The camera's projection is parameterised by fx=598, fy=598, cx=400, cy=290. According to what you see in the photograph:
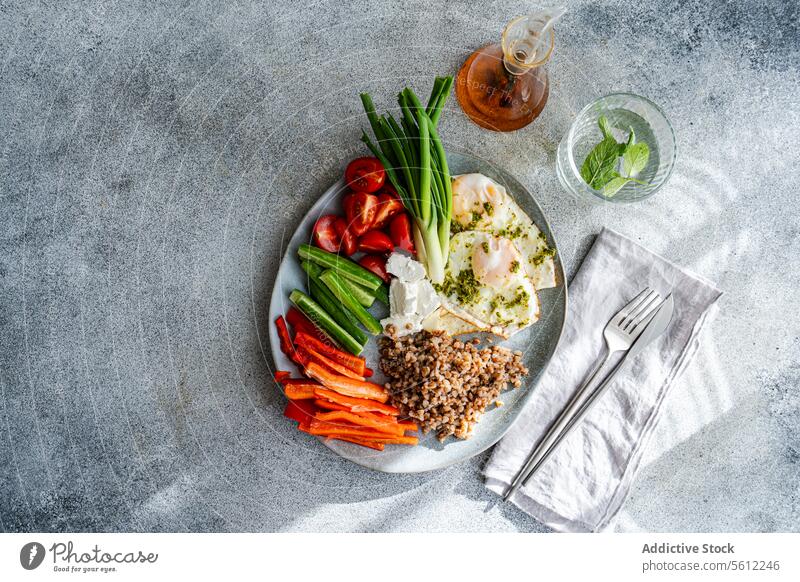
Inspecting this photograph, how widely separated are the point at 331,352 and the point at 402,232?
415 mm

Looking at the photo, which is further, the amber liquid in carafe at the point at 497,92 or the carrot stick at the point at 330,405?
the amber liquid in carafe at the point at 497,92

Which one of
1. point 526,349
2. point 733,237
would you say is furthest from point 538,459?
point 733,237

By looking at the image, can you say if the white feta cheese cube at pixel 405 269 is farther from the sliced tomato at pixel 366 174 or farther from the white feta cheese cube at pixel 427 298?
the sliced tomato at pixel 366 174

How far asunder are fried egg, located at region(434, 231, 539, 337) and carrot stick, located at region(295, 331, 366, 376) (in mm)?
241

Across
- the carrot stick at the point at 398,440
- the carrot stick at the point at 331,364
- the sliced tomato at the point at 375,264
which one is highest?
the sliced tomato at the point at 375,264

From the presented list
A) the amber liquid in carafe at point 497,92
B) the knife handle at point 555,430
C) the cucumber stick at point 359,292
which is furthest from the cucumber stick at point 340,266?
the knife handle at point 555,430

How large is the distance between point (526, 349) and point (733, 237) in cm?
81

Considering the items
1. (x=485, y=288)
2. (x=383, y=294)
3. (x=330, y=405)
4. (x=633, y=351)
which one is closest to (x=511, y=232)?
(x=485, y=288)

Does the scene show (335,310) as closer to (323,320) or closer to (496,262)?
(323,320)

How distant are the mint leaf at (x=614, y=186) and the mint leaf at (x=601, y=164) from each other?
0.03m

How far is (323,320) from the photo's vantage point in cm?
178

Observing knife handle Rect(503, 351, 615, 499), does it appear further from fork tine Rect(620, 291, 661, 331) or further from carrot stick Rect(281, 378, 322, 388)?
carrot stick Rect(281, 378, 322, 388)

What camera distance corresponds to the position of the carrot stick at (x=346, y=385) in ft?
5.62

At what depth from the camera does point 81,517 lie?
192 centimetres
